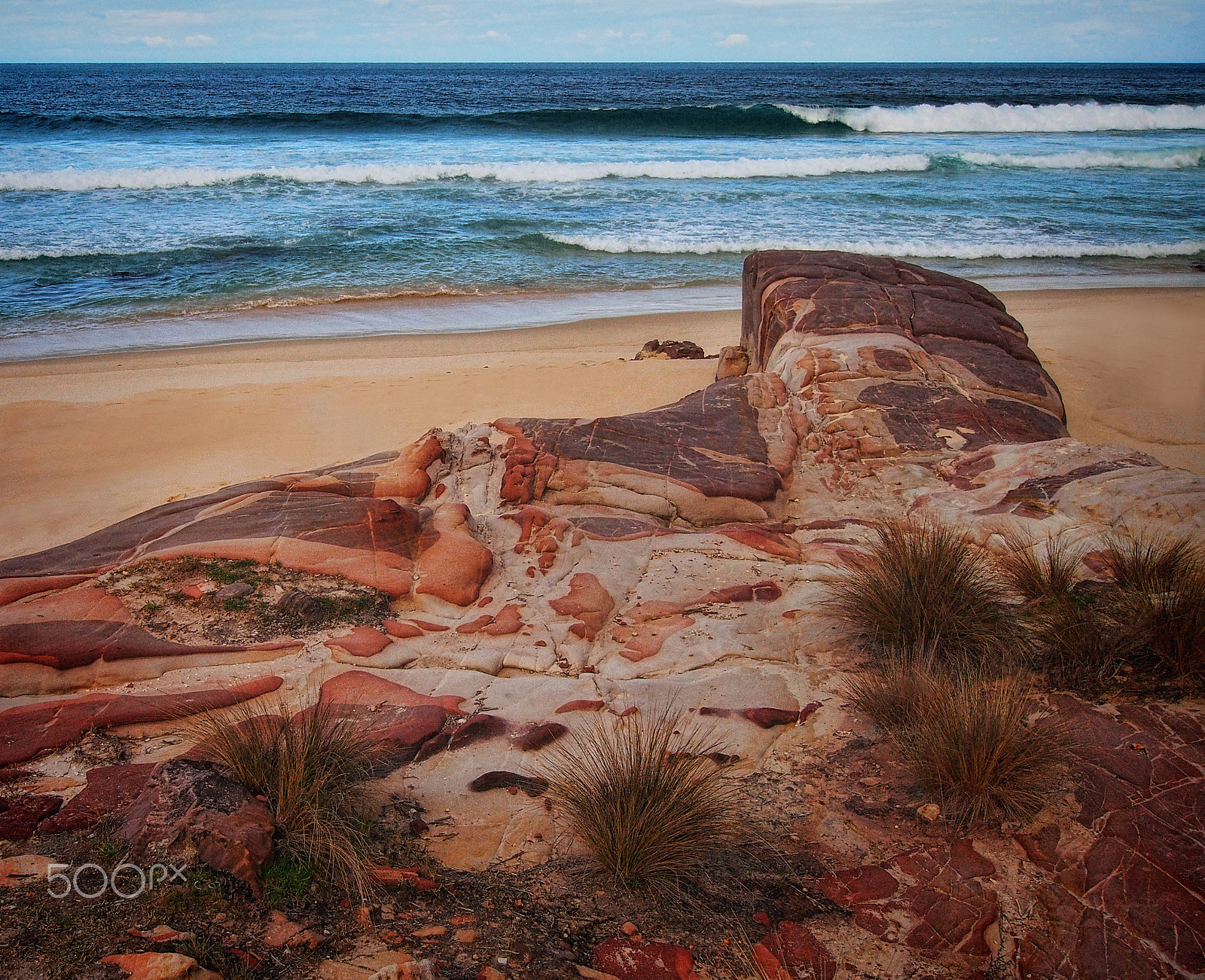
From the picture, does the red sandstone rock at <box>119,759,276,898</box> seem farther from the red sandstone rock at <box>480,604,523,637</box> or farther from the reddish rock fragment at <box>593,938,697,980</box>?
the red sandstone rock at <box>480,604,523,637</box>

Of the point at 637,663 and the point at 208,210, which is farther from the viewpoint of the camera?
the point at 208,210

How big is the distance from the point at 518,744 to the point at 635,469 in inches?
97.3

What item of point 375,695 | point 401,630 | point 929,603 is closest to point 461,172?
point 401,630

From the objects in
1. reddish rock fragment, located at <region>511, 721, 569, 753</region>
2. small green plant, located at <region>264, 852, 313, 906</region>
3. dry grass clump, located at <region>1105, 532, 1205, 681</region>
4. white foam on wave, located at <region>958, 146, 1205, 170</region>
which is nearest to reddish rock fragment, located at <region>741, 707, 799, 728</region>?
reddish rock fragment, located at <region>511, 721, 569, 753</region>

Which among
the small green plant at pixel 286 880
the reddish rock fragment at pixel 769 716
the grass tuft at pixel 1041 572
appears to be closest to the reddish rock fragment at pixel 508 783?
the small green plant at pixel 286 880

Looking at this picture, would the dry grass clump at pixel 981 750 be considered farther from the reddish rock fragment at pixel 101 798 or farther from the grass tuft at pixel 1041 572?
the reddish rock fragment at pixel 101 798

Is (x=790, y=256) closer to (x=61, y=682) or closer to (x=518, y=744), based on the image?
(x=518, y=744)

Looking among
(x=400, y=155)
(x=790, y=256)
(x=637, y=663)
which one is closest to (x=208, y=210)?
(x=400, y=155)

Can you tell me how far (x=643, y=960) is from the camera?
2.20m

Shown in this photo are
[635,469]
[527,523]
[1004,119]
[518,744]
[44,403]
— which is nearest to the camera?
[518,744]

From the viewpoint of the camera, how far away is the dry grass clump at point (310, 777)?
2.42m

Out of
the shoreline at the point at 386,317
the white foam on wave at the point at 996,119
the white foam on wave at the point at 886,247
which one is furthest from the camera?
the white foam on wave at the point at 996,119

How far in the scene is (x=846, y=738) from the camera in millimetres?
3209

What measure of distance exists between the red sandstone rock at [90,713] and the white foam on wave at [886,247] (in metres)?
12.3
